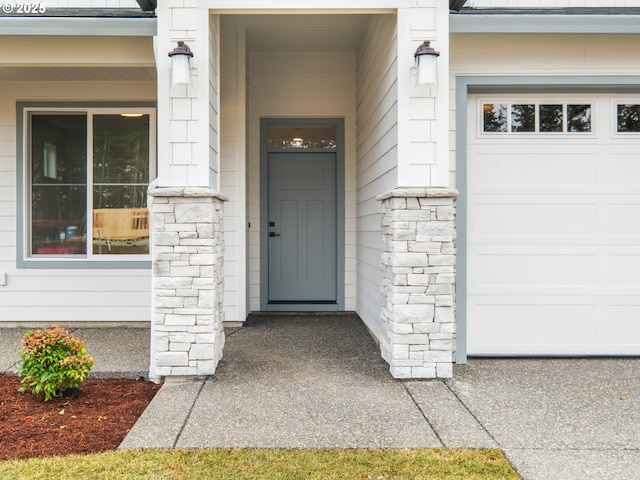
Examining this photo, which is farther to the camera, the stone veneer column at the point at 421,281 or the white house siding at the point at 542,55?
the white house siding at the point at 542,55

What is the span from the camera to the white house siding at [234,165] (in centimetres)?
556

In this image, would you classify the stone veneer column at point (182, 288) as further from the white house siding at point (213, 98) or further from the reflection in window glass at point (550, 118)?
the reflection in window glass at point (550, 118)

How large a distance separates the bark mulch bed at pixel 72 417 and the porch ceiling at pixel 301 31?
3.54 meters

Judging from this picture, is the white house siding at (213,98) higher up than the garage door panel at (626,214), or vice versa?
the white house siding at (213,98)

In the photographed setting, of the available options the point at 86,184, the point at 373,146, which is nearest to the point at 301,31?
the point at 373,146

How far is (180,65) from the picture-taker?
11.8 ft

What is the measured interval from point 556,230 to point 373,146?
181 cm

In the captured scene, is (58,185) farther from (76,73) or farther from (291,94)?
(291,94)

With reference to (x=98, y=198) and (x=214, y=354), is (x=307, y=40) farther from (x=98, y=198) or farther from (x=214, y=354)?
(x=214, y=354)

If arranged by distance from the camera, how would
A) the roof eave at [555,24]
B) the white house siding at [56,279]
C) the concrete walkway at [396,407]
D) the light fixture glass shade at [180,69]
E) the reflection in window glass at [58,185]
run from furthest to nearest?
the reflection in window glass at [58,185]
the white house siding at [56,279]
the roof eave at [555,24]
the light fixture glass shade at [180,69]
the concrete walkway at [396,407]

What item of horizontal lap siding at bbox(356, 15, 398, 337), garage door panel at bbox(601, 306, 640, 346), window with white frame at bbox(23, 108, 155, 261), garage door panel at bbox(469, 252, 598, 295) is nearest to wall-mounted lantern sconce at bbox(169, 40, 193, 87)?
horizontal lap siding at bbox(356, 15, 398, 337)

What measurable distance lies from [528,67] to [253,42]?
10.1 feet

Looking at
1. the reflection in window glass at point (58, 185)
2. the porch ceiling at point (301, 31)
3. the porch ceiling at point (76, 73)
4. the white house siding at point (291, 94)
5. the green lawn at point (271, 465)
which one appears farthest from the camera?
the white house siding at point (291, 94)

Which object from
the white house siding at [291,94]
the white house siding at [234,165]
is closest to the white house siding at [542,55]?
the white house siding at [291,94]
